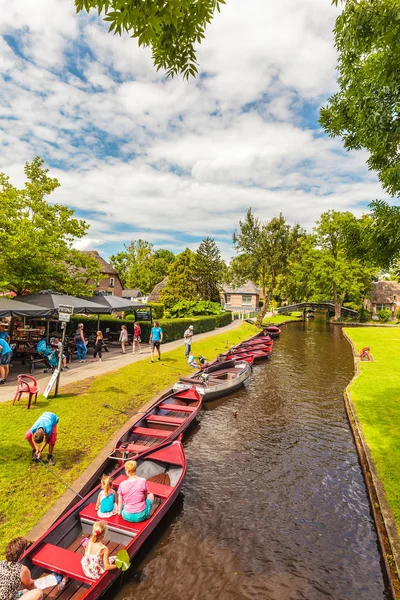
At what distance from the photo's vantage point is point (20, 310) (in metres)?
14.6

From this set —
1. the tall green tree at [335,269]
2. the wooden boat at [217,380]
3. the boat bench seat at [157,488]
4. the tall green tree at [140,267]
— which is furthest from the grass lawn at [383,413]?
the tall green tree at [140,267]

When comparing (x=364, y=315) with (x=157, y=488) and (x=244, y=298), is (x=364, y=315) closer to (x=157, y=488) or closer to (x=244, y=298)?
(x=244, y=298)

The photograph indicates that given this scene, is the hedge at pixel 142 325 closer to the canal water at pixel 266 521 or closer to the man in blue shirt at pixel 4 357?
the man in blue shirt at pixel 4 357

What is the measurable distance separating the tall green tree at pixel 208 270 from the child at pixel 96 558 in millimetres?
36452

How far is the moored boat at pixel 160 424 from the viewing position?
9.38 meters

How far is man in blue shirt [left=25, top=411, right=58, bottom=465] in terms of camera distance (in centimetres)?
820

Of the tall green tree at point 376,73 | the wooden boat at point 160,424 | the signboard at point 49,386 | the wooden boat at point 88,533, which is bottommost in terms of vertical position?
the wooden boat at point 88,533

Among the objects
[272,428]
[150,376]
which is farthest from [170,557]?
[150,376]

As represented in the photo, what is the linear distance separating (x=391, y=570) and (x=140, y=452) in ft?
19.9

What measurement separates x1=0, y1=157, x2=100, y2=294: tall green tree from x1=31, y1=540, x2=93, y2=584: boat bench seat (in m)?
16.0

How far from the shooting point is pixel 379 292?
217 ft

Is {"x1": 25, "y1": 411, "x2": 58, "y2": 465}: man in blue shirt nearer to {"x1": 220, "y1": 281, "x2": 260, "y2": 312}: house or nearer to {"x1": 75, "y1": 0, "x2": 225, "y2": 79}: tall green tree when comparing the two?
{"x1": 75, "y1": 0, "x2": 225, "y2": 79}: tall green tree

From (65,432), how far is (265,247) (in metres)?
37.7

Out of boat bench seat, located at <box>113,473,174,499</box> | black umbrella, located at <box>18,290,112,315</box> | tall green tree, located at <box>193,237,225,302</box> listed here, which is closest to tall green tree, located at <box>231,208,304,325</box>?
tall green tree, located at <box>193,237,225,302</box>
